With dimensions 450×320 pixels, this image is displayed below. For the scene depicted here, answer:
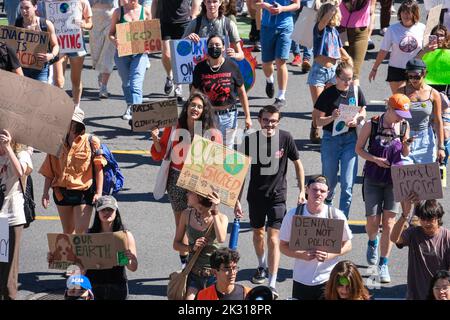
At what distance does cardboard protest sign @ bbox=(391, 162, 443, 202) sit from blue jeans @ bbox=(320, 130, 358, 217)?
1432mm

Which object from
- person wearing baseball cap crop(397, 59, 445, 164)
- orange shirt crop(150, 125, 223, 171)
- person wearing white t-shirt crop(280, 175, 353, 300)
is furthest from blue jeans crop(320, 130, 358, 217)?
person wearing white t-shirt crop(280, 175, 353, 300)

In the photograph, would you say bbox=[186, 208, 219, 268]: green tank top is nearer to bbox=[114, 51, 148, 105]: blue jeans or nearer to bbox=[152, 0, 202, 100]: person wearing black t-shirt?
bbox=[114, 51, 148, 105]: blue jeans

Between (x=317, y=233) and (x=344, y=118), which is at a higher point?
(x=344, y=118)

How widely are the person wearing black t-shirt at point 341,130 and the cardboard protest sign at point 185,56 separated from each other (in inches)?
105

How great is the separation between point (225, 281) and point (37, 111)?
2584 millimetres

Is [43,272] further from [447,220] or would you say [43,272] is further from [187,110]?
[447,220]

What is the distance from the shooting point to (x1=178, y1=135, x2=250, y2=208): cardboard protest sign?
10.5 metres

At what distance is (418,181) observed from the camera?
34.4 feet

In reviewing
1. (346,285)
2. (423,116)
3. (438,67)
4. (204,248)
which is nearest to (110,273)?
(204,248)

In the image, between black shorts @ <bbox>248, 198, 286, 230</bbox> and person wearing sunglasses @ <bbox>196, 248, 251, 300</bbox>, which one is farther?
black shorts @ <bbox>248, 198, 286, 230</bbox>

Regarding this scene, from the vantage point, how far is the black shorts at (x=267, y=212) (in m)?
11.1

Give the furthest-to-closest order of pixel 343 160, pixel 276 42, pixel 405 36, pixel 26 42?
pixel 276 42
pixel 405 36
pixel 26 42
pixel 343 160

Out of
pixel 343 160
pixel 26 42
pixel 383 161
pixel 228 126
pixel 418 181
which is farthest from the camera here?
pixel 26 42

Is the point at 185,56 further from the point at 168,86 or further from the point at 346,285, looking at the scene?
the point at 346,285
